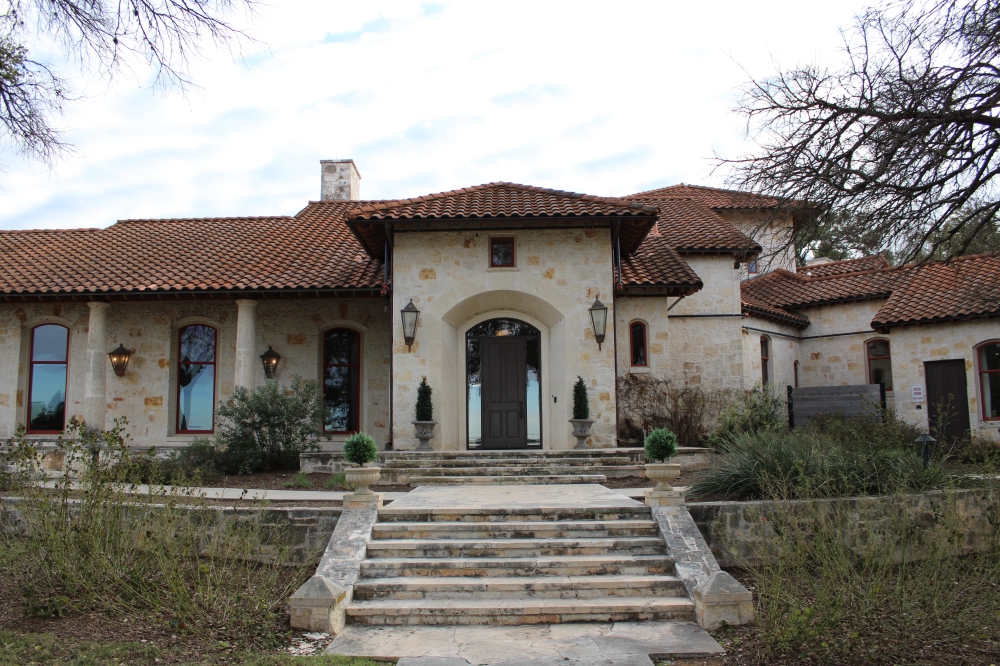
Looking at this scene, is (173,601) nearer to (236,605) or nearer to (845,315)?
(236,605)

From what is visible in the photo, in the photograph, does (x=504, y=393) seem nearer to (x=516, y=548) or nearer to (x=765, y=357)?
(x=516, y=548)

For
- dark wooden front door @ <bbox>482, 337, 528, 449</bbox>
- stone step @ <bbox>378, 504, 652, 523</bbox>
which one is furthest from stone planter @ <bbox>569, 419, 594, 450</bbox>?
stone step @ <bbox>378, 504, 652, 523</bbox>

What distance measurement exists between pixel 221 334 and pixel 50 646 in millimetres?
11694

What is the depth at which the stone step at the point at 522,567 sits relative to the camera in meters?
7.65

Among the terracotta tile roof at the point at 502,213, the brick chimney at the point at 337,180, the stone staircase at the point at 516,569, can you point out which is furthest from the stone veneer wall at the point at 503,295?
the brick chimney at the point at 337,180

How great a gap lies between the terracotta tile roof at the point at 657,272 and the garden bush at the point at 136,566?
33.7ft

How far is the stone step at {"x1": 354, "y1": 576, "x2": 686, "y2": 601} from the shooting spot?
7.30m

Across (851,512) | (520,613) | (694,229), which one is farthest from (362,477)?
(694,229)

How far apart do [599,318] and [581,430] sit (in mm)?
2080

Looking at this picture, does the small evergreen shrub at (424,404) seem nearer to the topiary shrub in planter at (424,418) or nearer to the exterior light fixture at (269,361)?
the topiary shrub in planter at (424,418)

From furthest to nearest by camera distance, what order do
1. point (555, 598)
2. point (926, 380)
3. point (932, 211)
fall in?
point (926, 380) → point (932, 211) → point (555, 598)

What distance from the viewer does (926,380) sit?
18609 mm

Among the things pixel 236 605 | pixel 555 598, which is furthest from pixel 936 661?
pixel 236 605

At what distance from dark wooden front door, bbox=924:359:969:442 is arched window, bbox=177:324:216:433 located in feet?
53.3
